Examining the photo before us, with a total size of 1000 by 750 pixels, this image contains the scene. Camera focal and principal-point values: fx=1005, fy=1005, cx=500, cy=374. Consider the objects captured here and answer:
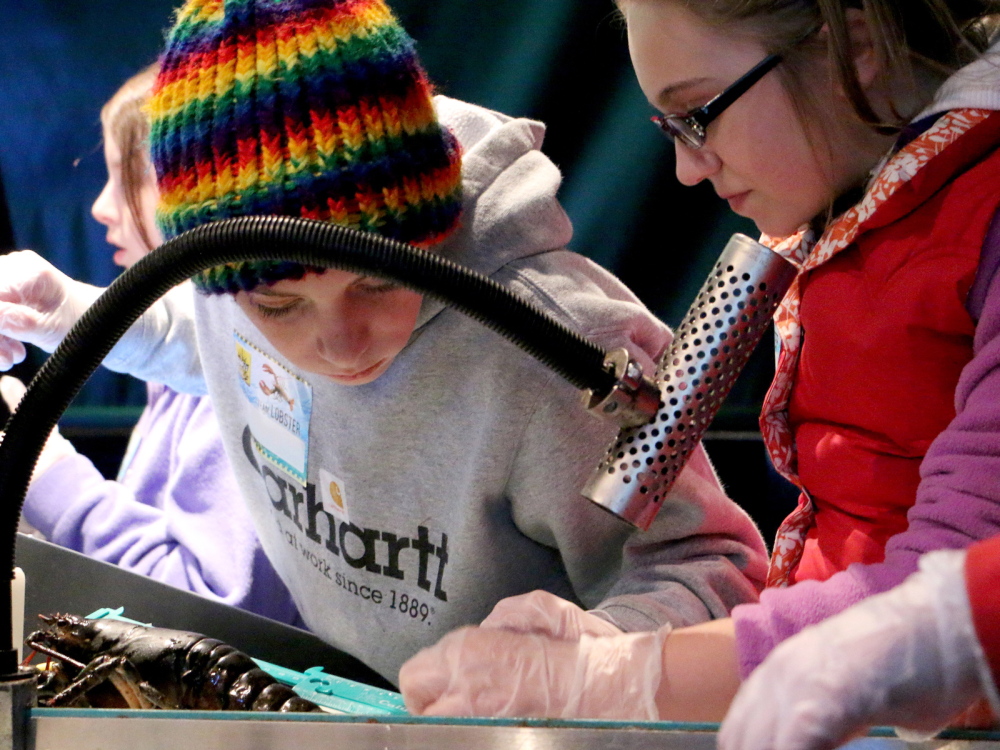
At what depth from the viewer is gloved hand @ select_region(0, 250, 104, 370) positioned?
1.30 m

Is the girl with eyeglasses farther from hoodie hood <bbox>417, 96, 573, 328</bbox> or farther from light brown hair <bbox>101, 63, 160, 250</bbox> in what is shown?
light brown hair <bbox>101, 63, 160, 250</bbox>

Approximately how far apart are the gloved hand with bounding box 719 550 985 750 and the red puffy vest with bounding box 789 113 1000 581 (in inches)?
13.8

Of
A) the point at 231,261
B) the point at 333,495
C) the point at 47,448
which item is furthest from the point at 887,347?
the point at 47,448

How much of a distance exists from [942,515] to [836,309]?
25cm

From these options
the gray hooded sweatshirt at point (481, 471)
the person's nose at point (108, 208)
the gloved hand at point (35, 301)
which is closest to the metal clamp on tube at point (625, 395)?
the gray hooded sweatshirt at point (481, 471)

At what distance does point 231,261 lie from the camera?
603 millimetres

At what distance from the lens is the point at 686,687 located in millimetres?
709

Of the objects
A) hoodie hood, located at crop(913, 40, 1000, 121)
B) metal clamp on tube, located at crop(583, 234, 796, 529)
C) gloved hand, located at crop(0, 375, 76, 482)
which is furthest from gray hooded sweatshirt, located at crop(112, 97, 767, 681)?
gloved hand, located at crop(0, 375, 76, 482)

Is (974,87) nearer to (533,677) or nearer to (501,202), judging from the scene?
(501,202)

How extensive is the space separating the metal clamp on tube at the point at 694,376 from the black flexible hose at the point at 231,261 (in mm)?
90

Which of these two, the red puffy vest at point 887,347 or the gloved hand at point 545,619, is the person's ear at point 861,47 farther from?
the gloved hand at point 545,619

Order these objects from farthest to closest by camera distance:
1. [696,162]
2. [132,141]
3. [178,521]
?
[132,141] → [178,521] → [696,162]

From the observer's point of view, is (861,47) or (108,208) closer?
(861,47)

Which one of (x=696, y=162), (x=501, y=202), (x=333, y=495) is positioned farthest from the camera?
(x=333, y=495)
